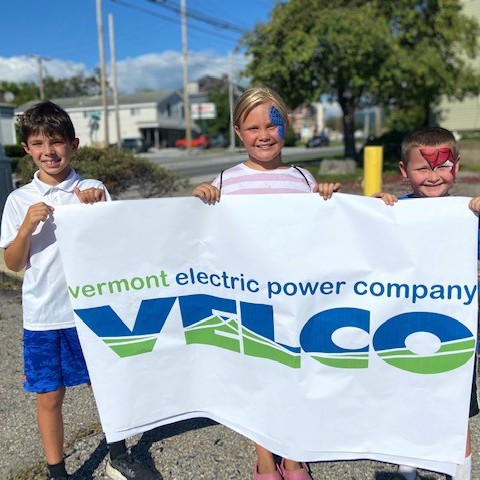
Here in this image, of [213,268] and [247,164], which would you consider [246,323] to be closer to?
[213,268]

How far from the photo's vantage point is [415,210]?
208 centimetres

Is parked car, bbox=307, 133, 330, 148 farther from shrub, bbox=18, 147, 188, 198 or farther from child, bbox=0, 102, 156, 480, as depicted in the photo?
child, bbox=0, 102, 156, 480

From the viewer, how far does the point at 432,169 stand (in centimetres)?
223

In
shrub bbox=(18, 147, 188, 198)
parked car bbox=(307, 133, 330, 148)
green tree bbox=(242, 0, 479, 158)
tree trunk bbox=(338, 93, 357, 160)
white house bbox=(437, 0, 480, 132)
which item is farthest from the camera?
parked car bbox=(307, 133, 330, 148)

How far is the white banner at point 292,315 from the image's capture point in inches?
82.7

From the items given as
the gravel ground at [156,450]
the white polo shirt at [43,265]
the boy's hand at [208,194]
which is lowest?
the gravel ground at [156,450]

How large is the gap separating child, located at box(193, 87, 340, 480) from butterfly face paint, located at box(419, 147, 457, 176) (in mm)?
486

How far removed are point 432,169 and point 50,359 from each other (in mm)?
1903

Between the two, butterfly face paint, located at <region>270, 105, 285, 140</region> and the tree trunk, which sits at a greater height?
the tree trunk

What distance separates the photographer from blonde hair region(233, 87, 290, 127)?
2322 mm

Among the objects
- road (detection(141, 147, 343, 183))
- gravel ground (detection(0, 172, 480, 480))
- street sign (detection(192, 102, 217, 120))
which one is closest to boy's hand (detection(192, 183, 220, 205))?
gravel ground (detection(0, 172, 480, 480))

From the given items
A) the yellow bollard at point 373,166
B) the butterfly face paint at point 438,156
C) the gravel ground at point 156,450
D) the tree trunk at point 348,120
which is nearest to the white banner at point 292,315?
the butterfly face paint at point 438,156

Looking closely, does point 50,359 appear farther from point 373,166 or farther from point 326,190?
point 373,166

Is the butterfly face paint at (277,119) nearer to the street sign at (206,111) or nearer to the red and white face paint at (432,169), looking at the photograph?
the red and white face paint at (432,169)
